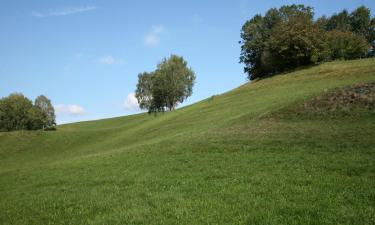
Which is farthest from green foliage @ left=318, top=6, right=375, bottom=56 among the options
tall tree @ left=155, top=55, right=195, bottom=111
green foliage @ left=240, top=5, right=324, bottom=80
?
tall tree @ left=155, top=55, right=195, bottom=111

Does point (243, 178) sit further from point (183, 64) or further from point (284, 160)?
point (183, 64)

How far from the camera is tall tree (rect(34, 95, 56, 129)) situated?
128625mm

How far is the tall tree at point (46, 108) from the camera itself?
129 m

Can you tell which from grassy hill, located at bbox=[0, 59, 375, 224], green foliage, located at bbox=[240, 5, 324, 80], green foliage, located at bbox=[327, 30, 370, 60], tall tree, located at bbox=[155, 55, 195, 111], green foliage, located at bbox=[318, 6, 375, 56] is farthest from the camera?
green foliage, located at bbox=[318, 6, 375, 56]

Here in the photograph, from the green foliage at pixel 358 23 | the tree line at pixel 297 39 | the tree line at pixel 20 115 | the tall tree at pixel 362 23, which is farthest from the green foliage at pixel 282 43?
the tree line at pixel 20 115

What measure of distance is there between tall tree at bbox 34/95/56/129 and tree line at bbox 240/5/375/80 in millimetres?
67308

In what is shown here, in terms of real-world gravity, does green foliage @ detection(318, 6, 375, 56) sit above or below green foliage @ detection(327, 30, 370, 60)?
above

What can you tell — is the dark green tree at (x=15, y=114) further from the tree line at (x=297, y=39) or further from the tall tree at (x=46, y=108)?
the tree line at (x=297, y=39)

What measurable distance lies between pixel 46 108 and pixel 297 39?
88980 millimetres

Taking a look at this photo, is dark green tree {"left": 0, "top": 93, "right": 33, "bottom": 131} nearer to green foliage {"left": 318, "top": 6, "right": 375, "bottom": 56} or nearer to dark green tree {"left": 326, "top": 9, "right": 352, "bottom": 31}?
green foliage {"left": 318, "top": 6, "right": 375, "bottom": 56}

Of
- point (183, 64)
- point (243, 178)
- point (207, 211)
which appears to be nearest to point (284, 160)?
→ point (243, 178)

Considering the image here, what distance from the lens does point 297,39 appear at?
71438mm

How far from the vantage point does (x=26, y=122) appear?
402ft

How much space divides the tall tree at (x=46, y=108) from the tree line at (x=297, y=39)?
221 feet
